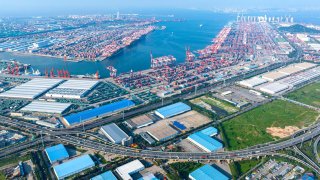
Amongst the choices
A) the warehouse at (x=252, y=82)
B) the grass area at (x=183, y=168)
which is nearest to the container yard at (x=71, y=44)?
the warehouse at (x=252, y=82)

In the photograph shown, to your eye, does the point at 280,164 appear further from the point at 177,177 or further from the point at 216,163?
the point at 177,177

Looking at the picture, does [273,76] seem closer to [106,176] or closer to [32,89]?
[106,176]

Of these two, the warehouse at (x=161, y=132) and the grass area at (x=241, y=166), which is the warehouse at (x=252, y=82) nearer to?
the warehouse at (x=161, y=132)

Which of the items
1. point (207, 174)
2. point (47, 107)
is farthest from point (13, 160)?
point (207, 174)

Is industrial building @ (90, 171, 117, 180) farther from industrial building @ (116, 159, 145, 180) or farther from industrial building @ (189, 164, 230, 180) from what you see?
industrial building @ (189, 164, 230, 180)

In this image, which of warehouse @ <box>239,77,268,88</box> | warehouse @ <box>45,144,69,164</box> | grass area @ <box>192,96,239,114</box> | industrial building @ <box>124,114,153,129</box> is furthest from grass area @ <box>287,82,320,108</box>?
warehouse @ <box>45,144,69,164</box>

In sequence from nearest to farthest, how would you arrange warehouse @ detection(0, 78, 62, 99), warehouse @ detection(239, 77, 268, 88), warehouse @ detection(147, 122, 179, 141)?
1. warehouse @ detection(147, 122, 179, 141)
2. warehouse @ detection(0, 78, 62, 99)
3. warehouse @ detection(239, 77, 268, 88)

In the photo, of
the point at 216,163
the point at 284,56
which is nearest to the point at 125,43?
the point at 284,56

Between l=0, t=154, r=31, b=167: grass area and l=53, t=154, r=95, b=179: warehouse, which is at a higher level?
l=53, t=154, r=95, b=179: warehouse
